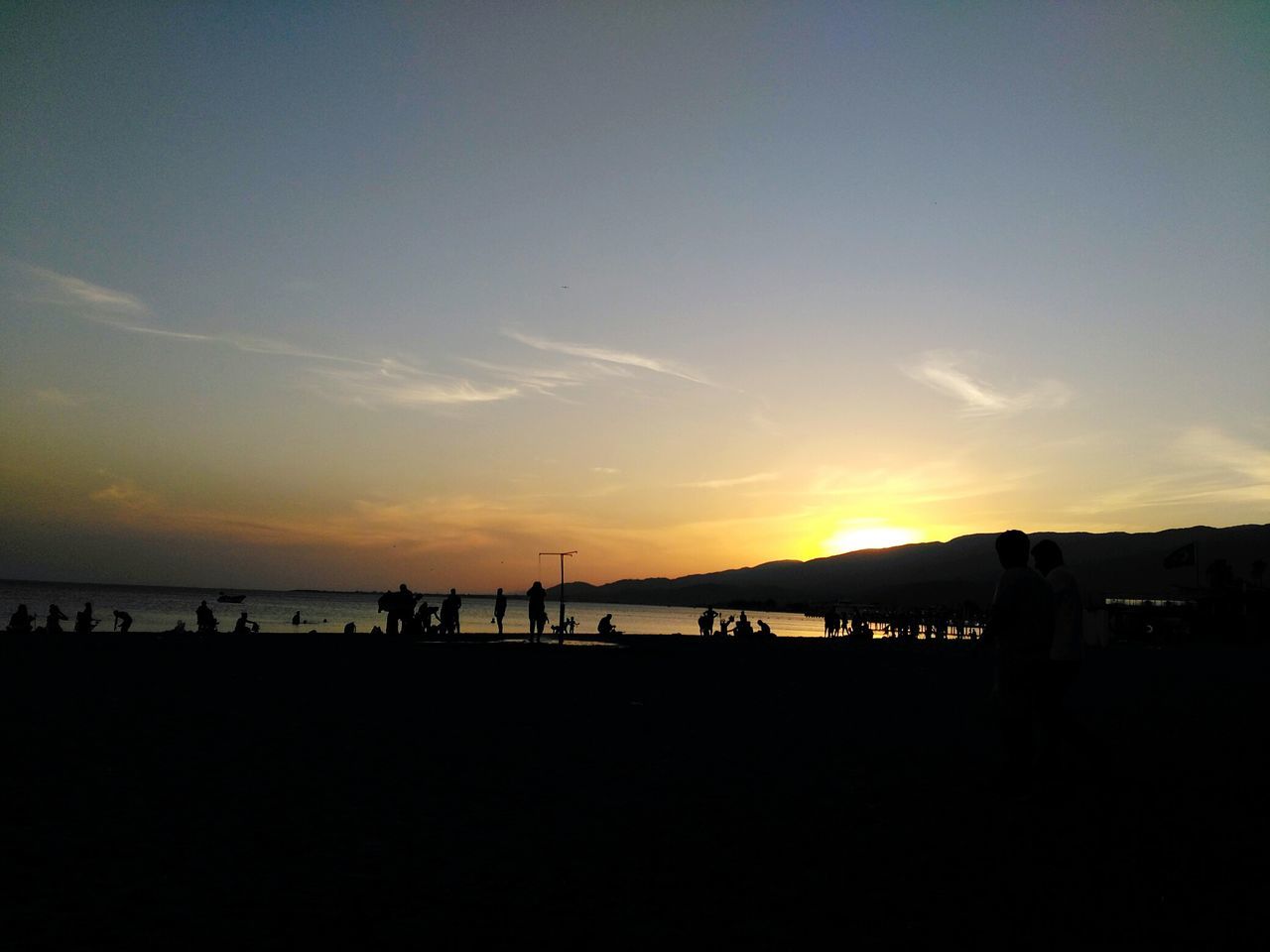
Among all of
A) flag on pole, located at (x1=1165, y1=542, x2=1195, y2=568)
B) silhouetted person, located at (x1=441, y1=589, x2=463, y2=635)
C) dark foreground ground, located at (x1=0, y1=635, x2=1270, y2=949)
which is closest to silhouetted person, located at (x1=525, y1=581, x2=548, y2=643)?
silhouetted person, located at (x1=441, y1=589, x2=463, y2=635)

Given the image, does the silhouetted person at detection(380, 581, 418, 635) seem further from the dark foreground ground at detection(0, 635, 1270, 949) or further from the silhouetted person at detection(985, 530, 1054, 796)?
the silhouetted person at detection(985, 530, 1054, 796)

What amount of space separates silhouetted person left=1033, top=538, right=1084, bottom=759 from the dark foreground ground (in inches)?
24.4

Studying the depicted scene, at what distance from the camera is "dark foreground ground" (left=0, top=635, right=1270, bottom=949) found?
4.96 m

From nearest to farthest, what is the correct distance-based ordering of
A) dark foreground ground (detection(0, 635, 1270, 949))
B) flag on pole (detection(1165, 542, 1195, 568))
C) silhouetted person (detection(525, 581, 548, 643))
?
1. dark foreground ground (detection(0, 635, 1270, 949))
2. silhouetted person (detection(525, 581, 548, 643))
3. flag on pole (detection(1165, 542, 1195, 568))

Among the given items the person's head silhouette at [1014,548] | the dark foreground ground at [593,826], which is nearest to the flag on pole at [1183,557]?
the dark foreground ground at [593,826]

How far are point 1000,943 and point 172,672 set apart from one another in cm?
1715

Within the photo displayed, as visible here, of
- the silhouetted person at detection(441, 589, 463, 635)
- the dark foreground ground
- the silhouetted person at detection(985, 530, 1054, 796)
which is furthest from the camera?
the silhouetted person at detection(441, 589, 463, 635)

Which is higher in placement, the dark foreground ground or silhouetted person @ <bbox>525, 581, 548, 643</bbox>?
silhouetted person @ <bbox>525, 581, 548, 643</bbox>

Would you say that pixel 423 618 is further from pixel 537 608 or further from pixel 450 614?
pixel 537 608

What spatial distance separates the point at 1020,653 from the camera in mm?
8383

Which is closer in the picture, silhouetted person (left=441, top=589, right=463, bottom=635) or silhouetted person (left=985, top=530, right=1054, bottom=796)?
silhouetted person (left=985, top=530, right=1054, bottom=796)

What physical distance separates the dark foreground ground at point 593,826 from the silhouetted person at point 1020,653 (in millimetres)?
402

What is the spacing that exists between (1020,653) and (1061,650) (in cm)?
56

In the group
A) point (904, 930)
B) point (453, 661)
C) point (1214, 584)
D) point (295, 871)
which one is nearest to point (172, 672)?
point (453, 661)
